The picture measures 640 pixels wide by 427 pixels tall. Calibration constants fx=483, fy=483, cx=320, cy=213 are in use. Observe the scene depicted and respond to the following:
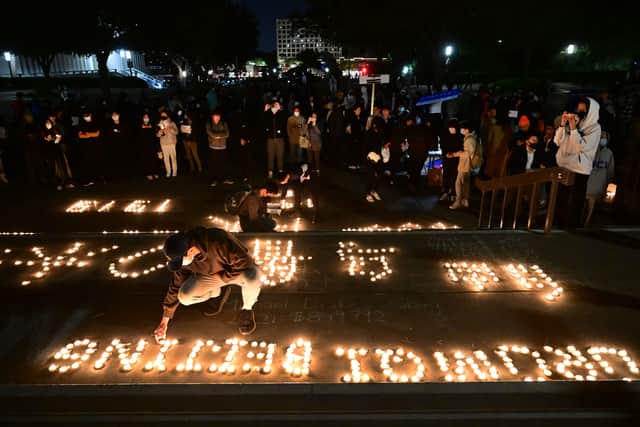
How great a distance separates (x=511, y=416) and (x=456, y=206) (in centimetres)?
559

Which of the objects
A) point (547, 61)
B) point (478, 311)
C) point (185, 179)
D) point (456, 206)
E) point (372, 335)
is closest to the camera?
point (372, 335)

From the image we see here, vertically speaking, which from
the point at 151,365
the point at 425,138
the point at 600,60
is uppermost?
the point at 600,60

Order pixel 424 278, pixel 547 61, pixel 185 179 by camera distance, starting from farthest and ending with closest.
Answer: pixel 547 61
pixel 185 179
pixel 424 278

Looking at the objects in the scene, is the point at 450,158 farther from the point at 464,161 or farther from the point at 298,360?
the point at 298,360

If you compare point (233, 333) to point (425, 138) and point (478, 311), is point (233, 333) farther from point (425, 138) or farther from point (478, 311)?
point (425, 138)

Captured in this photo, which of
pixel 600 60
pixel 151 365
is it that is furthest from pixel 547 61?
pixel 151 365

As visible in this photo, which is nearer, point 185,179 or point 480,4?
point 185,179

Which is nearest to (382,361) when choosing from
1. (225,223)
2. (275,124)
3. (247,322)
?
(247,322)

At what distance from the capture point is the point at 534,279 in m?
5.30

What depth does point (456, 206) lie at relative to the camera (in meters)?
8.54

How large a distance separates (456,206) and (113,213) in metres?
6.09

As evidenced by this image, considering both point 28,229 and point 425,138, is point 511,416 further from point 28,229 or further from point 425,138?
point 28,229

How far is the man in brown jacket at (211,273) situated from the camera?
401cm

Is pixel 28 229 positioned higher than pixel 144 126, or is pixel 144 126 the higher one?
pixel 144 126
